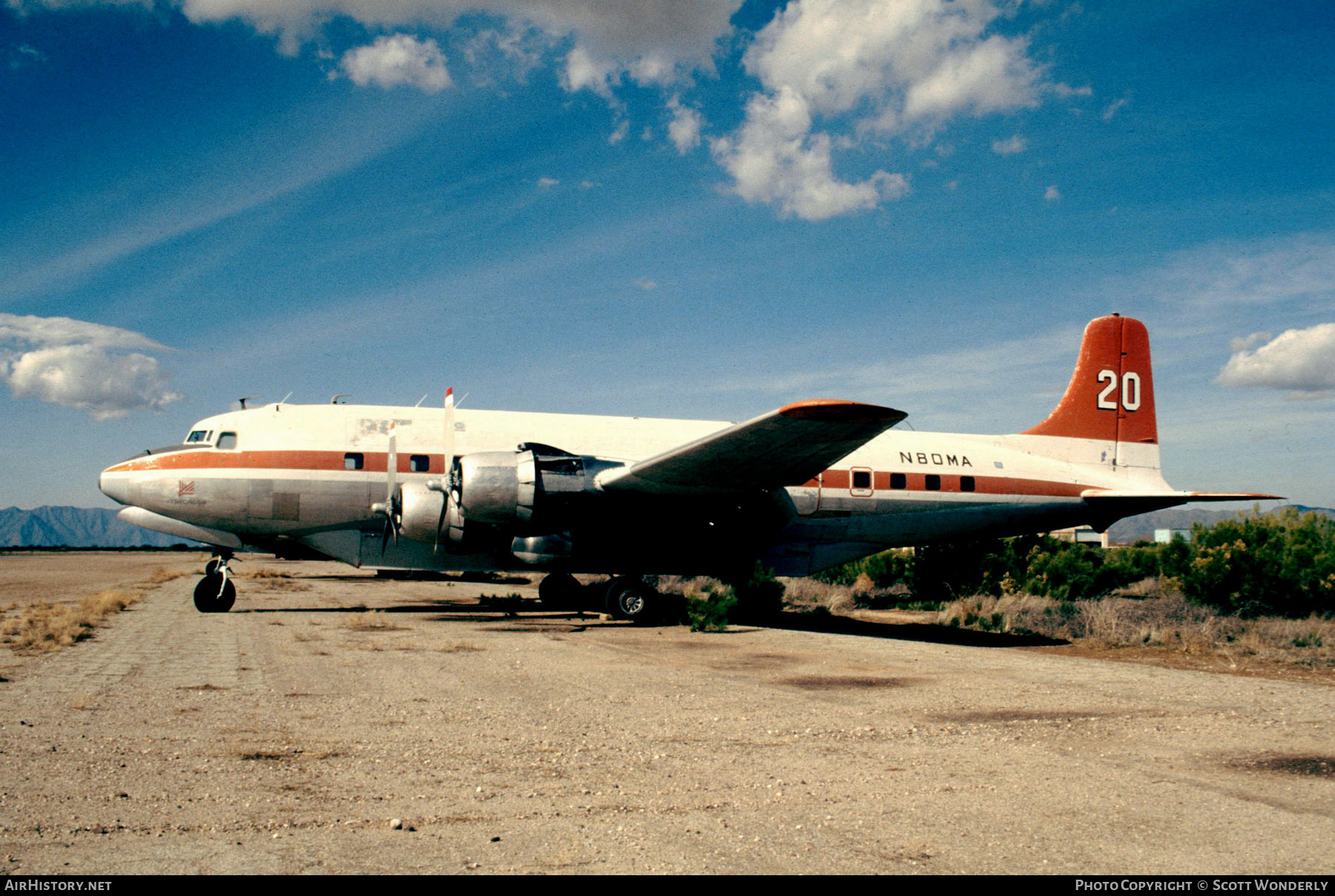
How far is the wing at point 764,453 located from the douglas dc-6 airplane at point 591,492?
0.04 m

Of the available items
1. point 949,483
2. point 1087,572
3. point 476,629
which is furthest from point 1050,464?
point 476,629

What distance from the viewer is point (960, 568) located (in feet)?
73.6

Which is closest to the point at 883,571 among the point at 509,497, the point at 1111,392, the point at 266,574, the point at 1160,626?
the point at 1111,392

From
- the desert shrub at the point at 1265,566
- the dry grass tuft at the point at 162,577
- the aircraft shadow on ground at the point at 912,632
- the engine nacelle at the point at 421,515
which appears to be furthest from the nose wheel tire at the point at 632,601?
the dry grass tuft at the point at 162,577

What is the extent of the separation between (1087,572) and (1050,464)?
4317 millimetres

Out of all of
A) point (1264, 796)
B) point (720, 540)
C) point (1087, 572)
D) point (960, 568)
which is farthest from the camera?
point (960, 568)

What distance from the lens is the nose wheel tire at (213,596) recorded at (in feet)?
49.4

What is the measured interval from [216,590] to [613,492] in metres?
7.79

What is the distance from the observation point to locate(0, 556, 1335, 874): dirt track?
11.8 ft

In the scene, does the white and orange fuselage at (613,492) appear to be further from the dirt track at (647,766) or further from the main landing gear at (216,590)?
the dirt track at (647,766)

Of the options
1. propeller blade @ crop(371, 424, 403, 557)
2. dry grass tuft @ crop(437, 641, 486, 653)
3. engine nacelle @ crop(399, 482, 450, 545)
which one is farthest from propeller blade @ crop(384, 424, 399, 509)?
dry grass tuft @ crop(437, 641, 486, 653)

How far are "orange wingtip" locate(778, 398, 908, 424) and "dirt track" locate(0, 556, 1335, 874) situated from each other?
3340 mm

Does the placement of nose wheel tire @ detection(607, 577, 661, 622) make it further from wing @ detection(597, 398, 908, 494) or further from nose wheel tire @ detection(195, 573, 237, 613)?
nose wheel tire @ detection(195, 573, 237, 613)
